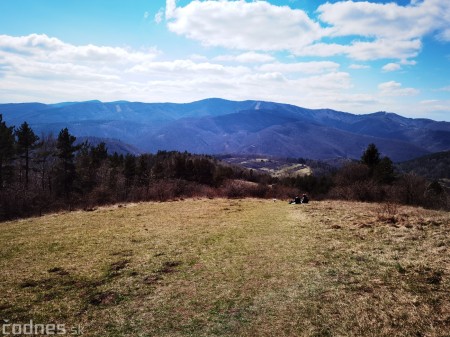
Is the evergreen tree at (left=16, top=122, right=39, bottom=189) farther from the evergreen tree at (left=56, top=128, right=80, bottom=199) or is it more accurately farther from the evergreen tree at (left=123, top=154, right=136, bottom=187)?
the evergreen tree at (left=123, top=154, right=136, bottom=187)

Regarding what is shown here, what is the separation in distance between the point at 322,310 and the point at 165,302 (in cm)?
597

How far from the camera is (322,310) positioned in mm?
10617

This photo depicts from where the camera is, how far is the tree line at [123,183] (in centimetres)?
4781

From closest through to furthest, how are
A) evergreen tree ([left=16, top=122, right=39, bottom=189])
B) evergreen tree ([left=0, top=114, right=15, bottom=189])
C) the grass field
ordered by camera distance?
the grass field, evergreen tree ([left=0, top=114, right=15, bottom=189]), evergreen tree ([left=16, top=122, right=39, bottom=189])

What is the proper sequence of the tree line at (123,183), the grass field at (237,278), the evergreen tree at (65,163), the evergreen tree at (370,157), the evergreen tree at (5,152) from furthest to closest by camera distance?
the evergreen tree at (65,163), the evergreen tree at (370,157), the evergreen tree at (5,152), the tree line at (123,183), the grass field at (237,278)

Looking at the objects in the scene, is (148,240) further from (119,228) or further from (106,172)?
(106,172)

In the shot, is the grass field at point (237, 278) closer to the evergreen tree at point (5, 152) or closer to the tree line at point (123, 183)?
the tree line at point (123, 183)

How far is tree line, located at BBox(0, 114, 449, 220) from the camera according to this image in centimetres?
4781

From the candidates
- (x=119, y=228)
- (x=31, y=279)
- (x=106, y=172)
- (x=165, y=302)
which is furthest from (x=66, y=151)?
(x=165, y=302)

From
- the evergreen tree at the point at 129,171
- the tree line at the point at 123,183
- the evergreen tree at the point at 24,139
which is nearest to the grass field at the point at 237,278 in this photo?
the tree line at the point at 123,183

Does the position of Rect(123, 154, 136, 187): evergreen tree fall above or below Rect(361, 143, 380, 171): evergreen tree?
below

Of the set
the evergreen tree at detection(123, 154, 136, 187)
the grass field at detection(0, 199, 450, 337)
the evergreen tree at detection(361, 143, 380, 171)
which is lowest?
the evergreen tree at detection(123, 154, 136, 187)

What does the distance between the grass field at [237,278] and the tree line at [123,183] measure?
20933mm

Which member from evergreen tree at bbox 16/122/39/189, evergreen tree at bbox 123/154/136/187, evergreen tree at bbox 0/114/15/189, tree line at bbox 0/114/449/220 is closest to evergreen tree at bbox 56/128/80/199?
tree line at bbox 0/114/449/220
